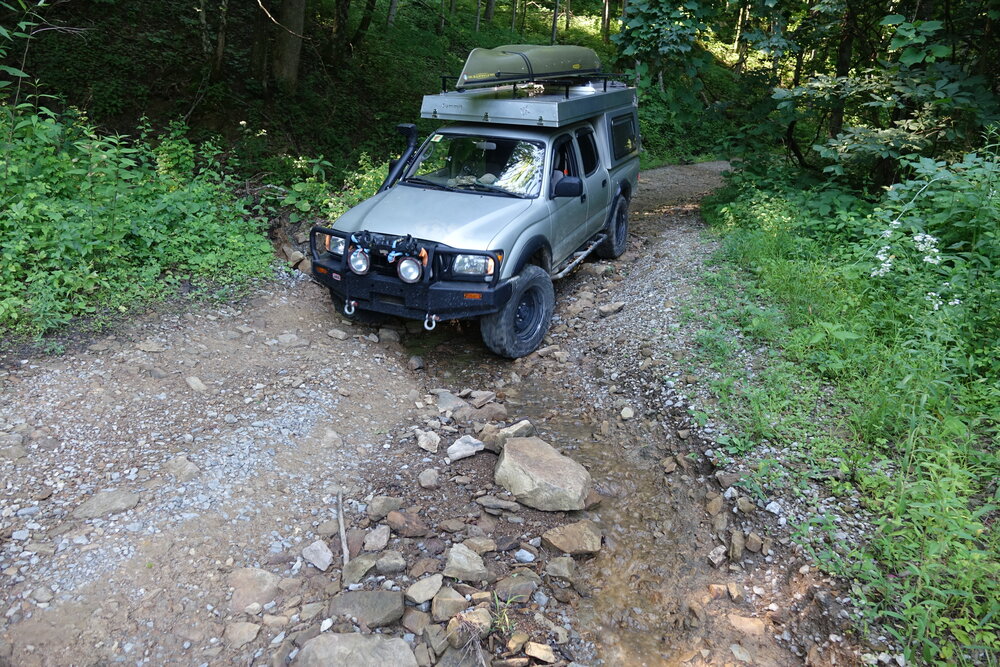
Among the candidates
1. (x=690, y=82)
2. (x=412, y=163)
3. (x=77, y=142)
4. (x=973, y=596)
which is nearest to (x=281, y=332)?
(x=412, y=163)

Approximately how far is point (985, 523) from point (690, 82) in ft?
23.9

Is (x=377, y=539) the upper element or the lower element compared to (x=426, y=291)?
lower

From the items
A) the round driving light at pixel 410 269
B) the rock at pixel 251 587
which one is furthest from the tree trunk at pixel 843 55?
the rock at pixel 251 587

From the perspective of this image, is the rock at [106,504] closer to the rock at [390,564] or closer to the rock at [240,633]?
the rock at [240,633]

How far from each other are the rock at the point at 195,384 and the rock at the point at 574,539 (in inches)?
110

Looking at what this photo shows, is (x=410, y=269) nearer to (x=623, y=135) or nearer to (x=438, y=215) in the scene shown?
(x=438, y=215)

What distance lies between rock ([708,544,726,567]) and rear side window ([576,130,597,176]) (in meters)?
4.56

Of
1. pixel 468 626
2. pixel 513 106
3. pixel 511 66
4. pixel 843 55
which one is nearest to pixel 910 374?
pixel 468 626

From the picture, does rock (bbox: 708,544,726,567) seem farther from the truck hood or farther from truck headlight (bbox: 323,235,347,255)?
truck headlight (bbox: 323,235,347,255)

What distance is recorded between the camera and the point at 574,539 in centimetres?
387

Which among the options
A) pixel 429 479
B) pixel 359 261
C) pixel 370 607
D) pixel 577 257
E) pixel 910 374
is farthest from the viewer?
pixel 577 257

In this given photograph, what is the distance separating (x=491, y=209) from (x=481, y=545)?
10.1 ft

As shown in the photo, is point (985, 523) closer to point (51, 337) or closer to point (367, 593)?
point (367, 593)

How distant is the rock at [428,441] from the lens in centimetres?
468
